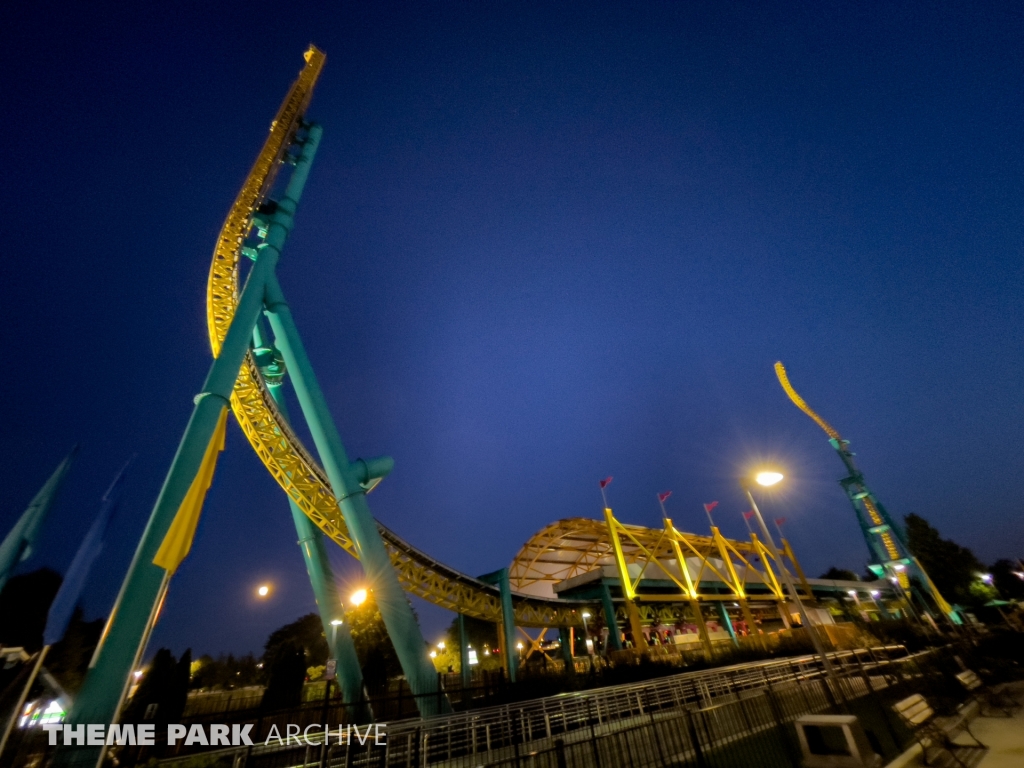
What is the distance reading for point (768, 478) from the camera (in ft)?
38.3

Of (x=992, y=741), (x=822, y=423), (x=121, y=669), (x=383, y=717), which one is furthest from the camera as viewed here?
(x=822, y=423)

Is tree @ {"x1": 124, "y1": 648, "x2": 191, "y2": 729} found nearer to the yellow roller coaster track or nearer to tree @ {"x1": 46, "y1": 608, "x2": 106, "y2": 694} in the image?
tree @ {"x1": 46, "y1": 608, "x2": 106, "y2": 694}

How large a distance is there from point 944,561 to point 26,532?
8371 centimetres

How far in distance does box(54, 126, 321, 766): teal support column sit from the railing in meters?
2.11

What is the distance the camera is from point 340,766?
7.39 metres

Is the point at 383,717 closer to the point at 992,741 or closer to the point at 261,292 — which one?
the point at 261,292

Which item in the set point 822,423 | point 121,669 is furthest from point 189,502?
point 822,423

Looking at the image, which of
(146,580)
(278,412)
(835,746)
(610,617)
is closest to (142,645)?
(146,580)

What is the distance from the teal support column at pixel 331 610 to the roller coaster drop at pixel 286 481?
0.04 m

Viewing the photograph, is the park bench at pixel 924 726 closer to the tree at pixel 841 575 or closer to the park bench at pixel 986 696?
the park bench at pixel 986 696

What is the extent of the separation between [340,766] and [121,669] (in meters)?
4.18

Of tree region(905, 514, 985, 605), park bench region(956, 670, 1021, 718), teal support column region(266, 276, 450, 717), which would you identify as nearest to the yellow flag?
teal support column region(266, 276, 450, 717)

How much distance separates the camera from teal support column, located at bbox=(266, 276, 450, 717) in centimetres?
1209

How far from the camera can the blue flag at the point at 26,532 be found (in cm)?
1762
